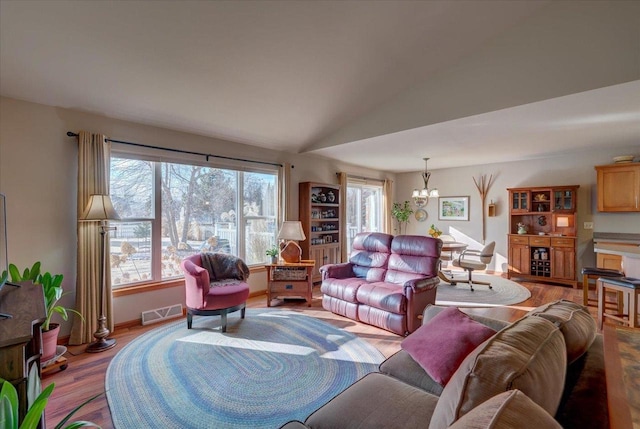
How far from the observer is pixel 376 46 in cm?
305

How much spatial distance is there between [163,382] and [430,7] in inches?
158

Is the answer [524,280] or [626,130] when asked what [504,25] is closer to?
[626,130]

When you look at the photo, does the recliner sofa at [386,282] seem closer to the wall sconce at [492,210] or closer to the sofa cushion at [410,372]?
the sofa cushion at [410,372]

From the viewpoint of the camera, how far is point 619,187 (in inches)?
195

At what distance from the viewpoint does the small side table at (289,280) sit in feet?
14.0

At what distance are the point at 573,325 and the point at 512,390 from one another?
2.36 ft

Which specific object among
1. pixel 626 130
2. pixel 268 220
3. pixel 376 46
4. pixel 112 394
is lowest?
pixel 112 394

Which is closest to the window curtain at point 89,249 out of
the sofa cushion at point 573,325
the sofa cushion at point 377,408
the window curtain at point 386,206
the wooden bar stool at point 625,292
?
the sofa cushion at point 377,408

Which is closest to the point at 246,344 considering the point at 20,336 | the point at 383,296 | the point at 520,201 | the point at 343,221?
the point at 383,296

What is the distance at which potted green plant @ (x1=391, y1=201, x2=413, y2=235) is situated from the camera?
7789 mm

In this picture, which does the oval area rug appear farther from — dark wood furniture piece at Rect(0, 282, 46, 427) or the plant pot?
the plant pot

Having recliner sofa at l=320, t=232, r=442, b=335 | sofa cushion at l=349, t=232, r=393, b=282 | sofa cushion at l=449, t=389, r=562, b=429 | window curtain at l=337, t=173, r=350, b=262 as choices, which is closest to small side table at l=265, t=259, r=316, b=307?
recliner sofa at l=320, t=232, r=442, b=335

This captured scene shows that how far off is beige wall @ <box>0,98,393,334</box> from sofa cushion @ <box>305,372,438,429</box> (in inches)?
129

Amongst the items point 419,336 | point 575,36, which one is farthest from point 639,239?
A: point 419,336
